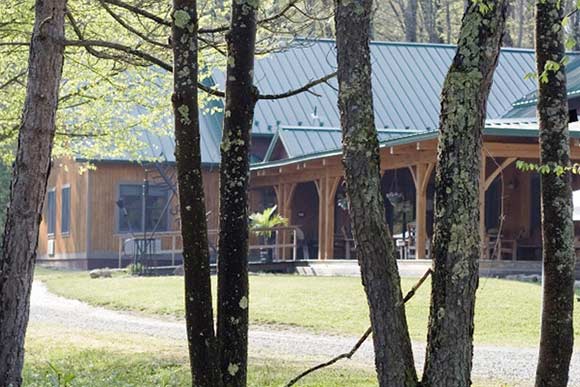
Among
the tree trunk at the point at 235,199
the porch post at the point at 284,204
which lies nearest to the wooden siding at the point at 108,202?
the porch post at the point at 284,204

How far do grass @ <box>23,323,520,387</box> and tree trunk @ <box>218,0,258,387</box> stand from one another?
103 inches

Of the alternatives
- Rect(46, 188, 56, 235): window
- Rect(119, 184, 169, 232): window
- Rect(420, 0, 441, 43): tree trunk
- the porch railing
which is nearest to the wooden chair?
the porch railing

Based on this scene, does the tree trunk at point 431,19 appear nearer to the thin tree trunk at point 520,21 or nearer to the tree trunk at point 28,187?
the thin tree trunk at point 520,21

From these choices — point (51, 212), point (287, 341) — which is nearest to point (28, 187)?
point (287, 341)

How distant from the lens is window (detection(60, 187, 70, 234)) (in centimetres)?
4019

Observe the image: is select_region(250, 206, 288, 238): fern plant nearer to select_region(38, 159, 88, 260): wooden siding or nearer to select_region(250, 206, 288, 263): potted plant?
select_region(250, 206, 288, 263): potted plant

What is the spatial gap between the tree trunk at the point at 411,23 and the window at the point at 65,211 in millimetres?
21856

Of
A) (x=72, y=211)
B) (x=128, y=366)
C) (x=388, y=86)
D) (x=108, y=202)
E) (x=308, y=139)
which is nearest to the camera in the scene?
(x=128, y=366)

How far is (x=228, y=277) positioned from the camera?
6.61 metres

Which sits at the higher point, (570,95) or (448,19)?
(448,19)

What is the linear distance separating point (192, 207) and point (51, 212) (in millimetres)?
37495

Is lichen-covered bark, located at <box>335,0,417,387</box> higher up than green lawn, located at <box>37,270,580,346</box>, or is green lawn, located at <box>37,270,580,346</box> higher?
lichen-covered bark, located at <box>335,0,417,387</box>

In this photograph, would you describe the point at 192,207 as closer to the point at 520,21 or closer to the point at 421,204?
the point at 421,204

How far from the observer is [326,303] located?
21.0 m
